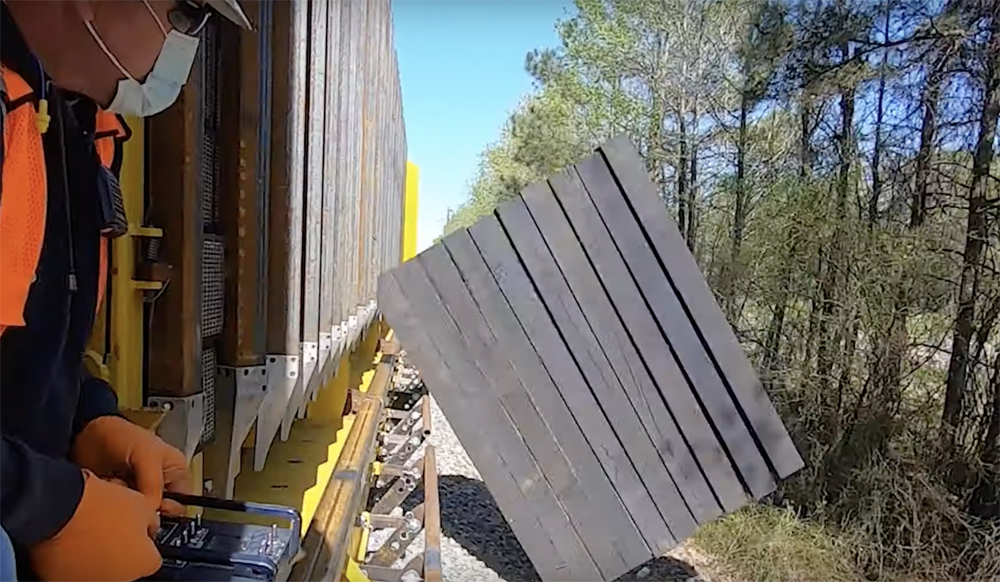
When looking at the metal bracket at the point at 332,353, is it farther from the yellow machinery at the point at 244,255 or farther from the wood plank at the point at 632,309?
the wood plank at the point at 632,309

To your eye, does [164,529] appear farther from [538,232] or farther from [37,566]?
[538,232]

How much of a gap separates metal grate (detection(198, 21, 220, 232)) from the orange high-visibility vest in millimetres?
903

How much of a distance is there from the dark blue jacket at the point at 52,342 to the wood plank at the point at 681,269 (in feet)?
6.94

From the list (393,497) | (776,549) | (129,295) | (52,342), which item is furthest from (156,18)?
(776,549)

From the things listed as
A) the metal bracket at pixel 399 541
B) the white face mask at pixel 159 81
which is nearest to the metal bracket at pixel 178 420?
the white face mask at pixel 159 81

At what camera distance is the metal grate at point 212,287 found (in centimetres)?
196

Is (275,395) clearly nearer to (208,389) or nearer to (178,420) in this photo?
(208,389)

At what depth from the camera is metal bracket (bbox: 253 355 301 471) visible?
7.36 ft

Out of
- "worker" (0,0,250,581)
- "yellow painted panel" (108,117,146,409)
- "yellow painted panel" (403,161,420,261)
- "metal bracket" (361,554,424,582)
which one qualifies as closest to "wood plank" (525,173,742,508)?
"yellow painted panel" (108,117,146,409)

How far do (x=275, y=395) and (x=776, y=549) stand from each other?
6438 millimetres

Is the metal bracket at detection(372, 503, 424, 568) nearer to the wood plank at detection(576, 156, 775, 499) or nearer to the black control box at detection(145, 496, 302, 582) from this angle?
the wood plank at detection(576, 156, 775, 499)

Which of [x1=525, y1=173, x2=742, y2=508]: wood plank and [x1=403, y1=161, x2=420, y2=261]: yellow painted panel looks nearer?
[x1=525, y1=173, x2=742, y2=508]: wood plank

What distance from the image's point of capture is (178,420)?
181 cm

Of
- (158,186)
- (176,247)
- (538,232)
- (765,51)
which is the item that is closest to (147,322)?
(176,247)
